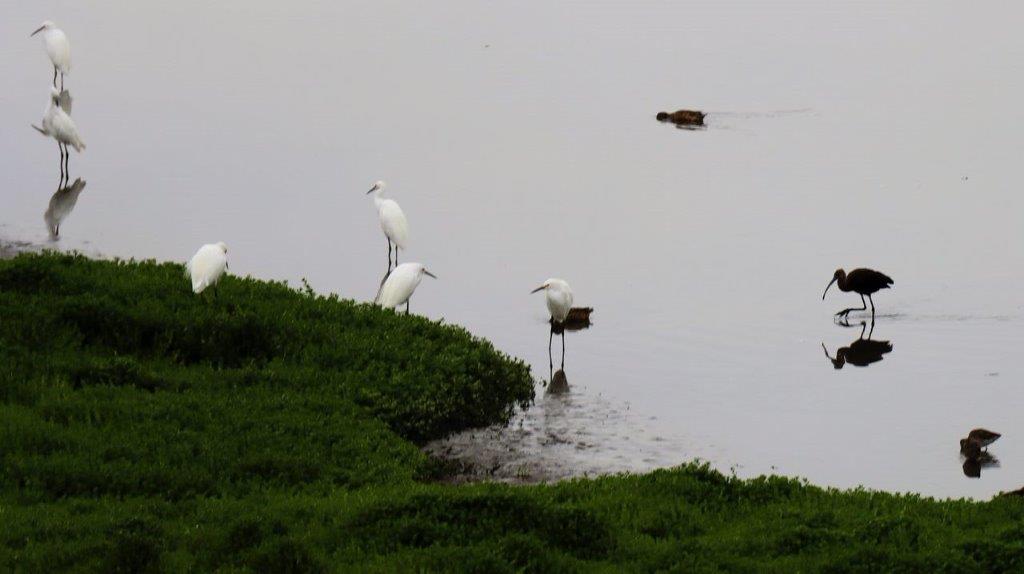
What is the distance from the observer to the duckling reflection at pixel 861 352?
1800 cm

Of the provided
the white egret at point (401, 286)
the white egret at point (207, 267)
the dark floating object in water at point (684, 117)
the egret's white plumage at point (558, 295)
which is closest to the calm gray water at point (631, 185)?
the dark floating object in water at point (684, 117)

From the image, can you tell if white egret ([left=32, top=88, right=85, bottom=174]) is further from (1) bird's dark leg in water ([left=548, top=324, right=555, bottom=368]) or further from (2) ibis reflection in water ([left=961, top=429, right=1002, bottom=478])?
(2) ibis reflection in water ([left=961, top=429, right=1002, bottom=478])

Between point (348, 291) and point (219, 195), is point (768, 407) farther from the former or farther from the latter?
point (219, 195)

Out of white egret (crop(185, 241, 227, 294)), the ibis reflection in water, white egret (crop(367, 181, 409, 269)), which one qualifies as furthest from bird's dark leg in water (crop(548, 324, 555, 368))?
the ibis reflection in water

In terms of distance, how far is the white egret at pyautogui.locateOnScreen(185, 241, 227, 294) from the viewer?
1435 centimetres

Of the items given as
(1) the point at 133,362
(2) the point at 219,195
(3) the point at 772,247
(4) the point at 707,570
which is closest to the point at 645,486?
(4) the point at 707,570

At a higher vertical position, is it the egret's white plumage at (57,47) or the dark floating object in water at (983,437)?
the egret's white plumage at (57,47)

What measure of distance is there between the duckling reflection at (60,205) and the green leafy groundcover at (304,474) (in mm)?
7691

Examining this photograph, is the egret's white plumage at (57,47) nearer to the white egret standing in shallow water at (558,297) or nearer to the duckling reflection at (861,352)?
the white egret standing in shallow water at (558,297)

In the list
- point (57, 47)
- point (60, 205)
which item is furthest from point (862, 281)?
point (57, 47)

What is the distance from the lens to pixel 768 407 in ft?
53.0

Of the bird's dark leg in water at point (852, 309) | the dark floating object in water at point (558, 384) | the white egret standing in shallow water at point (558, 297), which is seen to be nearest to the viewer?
the dark floating object in water at point (558, 384)

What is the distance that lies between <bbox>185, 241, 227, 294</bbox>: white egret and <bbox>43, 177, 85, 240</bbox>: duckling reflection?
8.13 metres

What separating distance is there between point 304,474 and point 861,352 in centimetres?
899
